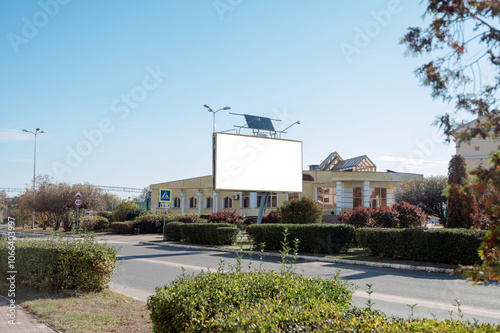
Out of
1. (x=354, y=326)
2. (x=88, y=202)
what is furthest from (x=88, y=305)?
(x=88, y=202)

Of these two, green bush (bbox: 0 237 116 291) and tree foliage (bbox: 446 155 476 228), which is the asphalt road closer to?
green bush (bbox: 0 237 116 291)

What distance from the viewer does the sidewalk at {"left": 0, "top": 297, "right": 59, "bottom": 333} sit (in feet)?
18.8

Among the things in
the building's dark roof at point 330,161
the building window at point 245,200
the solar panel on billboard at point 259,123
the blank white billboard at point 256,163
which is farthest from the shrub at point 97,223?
the building's dark roof at point 330,161

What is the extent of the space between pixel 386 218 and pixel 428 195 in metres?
17.3

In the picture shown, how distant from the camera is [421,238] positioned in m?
13.8

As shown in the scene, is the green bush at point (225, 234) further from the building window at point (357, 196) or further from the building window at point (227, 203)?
the building window at point (227, 203)

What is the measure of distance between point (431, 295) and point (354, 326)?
21.5ft

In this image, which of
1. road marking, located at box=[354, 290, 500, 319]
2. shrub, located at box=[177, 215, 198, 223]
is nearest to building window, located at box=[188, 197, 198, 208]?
shrub, located at box=[177, 215, 198, 223]

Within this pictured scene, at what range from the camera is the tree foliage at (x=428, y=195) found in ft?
111

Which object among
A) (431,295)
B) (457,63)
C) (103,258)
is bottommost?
(431,295)

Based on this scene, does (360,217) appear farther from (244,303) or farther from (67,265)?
(244,303)

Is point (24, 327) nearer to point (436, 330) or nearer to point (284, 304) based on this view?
point (284, 304)

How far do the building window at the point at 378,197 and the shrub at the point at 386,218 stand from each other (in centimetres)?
2530

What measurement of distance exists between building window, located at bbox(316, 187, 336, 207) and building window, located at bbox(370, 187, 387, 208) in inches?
159
